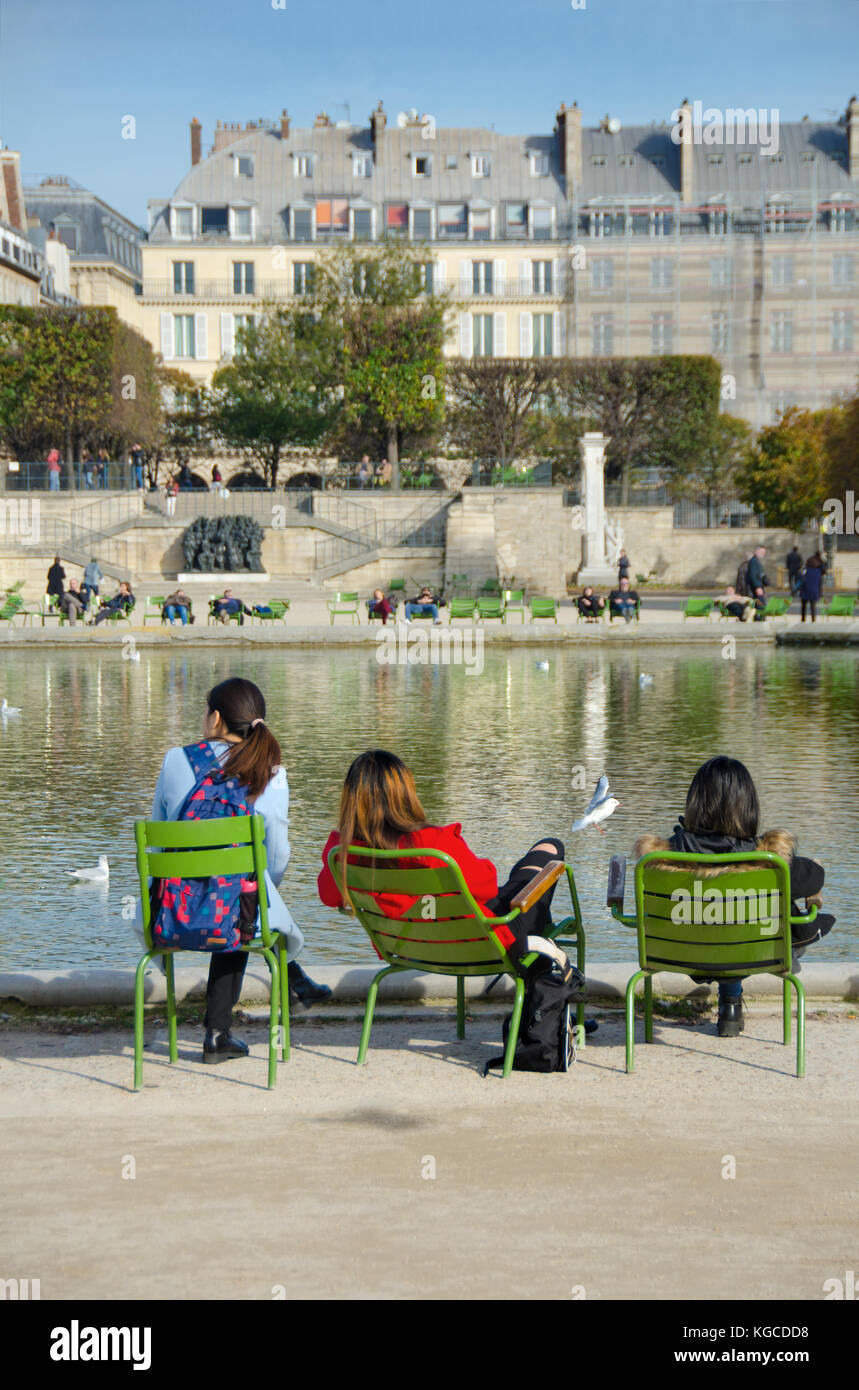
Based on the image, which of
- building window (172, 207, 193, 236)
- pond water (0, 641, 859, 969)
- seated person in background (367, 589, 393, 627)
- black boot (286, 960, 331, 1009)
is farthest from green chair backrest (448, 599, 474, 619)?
building window (172, 207, 193, 236)

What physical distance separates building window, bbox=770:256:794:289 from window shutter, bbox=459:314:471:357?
41.5 ft

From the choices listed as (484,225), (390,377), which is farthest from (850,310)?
(390,377)

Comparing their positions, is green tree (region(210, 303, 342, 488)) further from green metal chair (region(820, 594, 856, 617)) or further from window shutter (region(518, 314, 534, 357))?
green metal chair (region(820, 594, 856, 617))

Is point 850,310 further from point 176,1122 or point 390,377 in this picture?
point 176,1122

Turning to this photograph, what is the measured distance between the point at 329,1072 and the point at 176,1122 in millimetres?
615

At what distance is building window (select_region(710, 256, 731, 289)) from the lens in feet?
204

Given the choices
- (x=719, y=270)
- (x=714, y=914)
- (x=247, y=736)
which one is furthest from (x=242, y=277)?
(x=714, y=914)

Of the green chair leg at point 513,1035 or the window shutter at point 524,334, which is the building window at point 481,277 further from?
the green chair leg at point 513,1035

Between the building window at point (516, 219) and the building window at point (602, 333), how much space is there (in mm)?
5603

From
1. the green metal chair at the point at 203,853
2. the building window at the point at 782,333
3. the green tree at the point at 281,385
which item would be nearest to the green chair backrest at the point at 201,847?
the green metal chair at the point at 203,853

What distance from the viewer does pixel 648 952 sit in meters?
4.98

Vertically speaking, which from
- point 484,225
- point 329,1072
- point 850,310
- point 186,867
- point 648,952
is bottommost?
point 329,1072

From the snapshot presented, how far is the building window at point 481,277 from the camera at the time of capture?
64.8 m

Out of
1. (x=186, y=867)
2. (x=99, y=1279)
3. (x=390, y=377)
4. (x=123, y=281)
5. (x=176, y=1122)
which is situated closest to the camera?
(x=99, y=1279)
